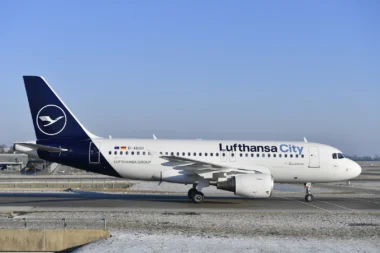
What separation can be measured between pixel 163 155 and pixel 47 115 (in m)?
6.97

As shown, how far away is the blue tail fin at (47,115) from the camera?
982 inches

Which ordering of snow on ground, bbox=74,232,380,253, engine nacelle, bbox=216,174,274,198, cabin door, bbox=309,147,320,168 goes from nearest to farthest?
snow on ground, bbox=74,232,380,253 < engine nacelle, bbox=216,174,274,198 < cabin door, bbox=309,147,320,168

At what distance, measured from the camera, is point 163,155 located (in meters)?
24.6

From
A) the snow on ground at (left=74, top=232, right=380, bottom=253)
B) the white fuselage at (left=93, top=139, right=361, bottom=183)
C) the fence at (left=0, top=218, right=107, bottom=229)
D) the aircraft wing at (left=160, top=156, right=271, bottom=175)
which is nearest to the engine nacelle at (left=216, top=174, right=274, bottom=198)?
the aircraft wing at (left=160, top=156, right=271, bottom=175)

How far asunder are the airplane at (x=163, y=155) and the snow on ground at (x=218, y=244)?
10.4 m

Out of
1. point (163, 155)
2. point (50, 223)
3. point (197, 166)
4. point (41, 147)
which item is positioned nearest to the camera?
point (50, 223)

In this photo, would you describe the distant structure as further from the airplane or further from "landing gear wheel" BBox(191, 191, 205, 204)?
"landing gear wheel" BBox(191, 191, 205, 204)

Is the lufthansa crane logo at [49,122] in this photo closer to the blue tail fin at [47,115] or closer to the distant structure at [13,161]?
the blue tail fin at [47,115]

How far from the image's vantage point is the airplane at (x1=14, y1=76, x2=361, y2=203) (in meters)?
24.2

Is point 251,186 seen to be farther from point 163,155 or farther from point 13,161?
point 13,161

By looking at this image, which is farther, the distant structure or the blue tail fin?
the distant structure

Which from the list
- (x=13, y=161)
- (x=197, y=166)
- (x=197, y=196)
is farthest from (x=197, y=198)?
(x=13, y=161)

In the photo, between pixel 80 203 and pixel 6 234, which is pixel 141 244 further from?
pixel 80 203

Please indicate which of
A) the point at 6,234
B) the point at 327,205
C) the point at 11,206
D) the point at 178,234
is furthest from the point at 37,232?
the point at 327,205
